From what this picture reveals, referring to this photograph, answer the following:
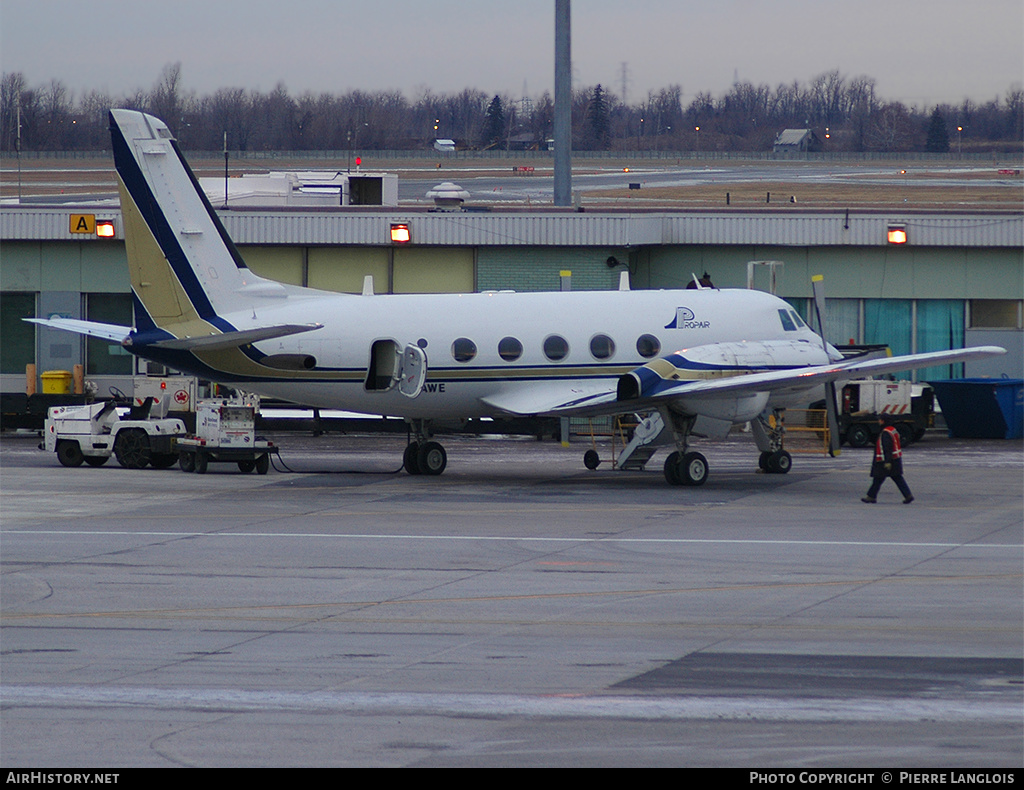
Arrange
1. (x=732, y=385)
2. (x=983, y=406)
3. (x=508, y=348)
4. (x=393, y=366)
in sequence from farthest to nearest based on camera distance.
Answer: (x=983, y=406)
(x=508, y=348)
(x=393, y=366)
(x=732, y=385)

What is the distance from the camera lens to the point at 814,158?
106000 mm

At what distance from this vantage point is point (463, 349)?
26.8m

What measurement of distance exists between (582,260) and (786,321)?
472 inches

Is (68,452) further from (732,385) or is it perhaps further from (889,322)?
(889,322)

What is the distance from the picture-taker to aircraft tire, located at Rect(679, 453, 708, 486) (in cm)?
2652

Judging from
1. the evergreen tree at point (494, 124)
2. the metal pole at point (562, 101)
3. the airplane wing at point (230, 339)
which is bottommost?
the airplane wing at point (230, 339)

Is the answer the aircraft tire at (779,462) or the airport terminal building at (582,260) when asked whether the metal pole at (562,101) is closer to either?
the airport terminal building at (582,260)

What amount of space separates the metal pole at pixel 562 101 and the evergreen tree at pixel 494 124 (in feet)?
283

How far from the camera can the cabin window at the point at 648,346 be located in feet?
90.2

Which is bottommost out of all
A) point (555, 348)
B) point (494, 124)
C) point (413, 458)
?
point (413, 458)

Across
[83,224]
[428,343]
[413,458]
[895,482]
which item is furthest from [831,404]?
[83,224]

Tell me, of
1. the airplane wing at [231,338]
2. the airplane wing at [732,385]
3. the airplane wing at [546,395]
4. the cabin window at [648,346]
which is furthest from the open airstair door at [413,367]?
the cabin window at [648,346]

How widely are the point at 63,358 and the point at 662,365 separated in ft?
74.7

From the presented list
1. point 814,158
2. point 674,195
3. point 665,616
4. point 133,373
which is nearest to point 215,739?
point 665,616
